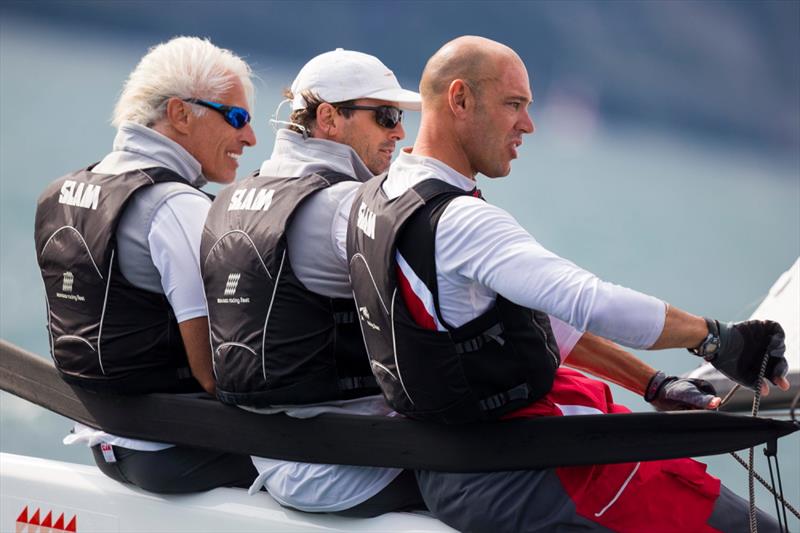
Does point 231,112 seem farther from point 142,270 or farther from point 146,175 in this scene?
point 142,270

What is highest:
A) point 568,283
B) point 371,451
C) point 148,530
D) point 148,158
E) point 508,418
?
point 568,283

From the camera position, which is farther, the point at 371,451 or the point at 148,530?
the point at 148,530

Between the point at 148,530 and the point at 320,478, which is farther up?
the point at 320,478

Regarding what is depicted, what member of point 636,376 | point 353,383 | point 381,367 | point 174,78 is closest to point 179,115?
point 174,78

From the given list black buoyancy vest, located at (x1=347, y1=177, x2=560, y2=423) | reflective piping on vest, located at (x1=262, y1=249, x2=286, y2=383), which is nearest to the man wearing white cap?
reflective piping on vest, located at (x1=262, y1=249, x2=286, y2=383)

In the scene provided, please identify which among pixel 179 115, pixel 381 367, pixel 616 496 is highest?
pixel 179 115

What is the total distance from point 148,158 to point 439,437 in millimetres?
1029

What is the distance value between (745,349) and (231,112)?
1.42 metres

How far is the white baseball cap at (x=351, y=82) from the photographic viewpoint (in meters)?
2.52

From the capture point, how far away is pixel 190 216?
8.08ft

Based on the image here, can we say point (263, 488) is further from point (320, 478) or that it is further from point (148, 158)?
point (148, 158)

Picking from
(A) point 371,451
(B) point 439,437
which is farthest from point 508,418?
(A) point 371,451

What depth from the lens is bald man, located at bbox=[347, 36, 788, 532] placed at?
1.85m

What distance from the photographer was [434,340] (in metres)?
1.95
